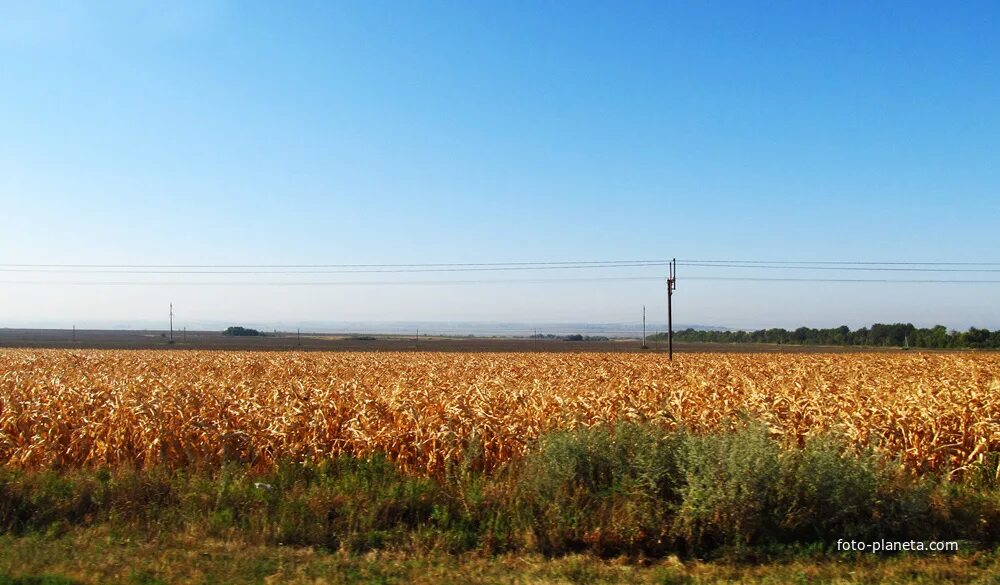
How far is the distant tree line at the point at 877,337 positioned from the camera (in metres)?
71.2

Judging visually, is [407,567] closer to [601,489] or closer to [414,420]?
[601,489]

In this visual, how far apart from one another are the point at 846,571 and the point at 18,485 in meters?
9.21

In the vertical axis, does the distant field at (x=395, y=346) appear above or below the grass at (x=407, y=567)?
below

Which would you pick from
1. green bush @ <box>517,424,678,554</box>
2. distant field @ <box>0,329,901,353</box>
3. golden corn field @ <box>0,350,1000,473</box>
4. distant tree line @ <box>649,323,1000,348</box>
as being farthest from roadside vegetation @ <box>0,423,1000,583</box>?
distant tree line @ <box>649,323,1000,348</box>

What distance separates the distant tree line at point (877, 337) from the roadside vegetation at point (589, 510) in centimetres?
7462

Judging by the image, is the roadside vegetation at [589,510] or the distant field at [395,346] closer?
the roadside vegetation at [589,510]

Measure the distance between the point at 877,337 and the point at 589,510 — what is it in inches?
3944

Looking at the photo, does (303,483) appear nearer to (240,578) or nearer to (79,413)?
(240,578)

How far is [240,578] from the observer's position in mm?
5910

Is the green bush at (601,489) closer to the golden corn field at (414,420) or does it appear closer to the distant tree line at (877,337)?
the golden corn field at (414,420)

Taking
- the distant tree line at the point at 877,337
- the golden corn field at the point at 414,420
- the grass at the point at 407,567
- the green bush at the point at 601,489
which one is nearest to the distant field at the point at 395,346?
the distant tree line at the point at 877,337

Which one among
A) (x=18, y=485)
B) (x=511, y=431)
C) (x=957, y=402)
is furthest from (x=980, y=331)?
(x=18, y=485)

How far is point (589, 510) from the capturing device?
7.12 m

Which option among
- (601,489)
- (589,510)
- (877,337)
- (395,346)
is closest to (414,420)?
(601,489)
